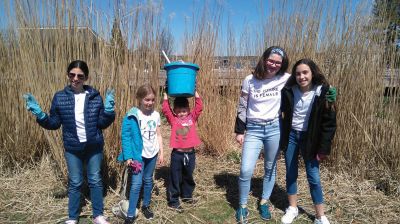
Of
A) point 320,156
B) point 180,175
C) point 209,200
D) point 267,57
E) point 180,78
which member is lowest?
point 209,200

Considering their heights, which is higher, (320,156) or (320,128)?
(320,128)

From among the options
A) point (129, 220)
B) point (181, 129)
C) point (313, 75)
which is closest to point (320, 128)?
point (313, 75)

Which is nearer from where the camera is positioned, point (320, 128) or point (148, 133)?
point (320, 128)

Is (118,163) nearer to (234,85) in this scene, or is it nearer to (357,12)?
(234,85)

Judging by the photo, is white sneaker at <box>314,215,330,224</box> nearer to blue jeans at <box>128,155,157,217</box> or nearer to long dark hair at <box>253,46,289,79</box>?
long dark hair at <box>253,46,289,79</box>

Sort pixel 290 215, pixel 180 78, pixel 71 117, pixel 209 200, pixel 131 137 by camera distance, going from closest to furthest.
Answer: pixel 71 117 < pixel 131 137 < pixel 180 78 < pixel 290 215 < pixel 209 200

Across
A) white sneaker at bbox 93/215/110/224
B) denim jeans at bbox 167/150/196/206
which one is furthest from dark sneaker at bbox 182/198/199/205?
white sneaker at bbox 93/215/110/224

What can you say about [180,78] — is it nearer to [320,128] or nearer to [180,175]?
[180,175]

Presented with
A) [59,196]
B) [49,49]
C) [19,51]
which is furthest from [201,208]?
[19,51]

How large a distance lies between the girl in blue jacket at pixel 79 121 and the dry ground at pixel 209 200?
509mm

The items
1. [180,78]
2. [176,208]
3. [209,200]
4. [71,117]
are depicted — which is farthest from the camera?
[209,200]

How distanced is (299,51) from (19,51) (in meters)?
3.39

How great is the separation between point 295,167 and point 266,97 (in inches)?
26.9

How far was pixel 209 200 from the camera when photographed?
3051 millimetres
